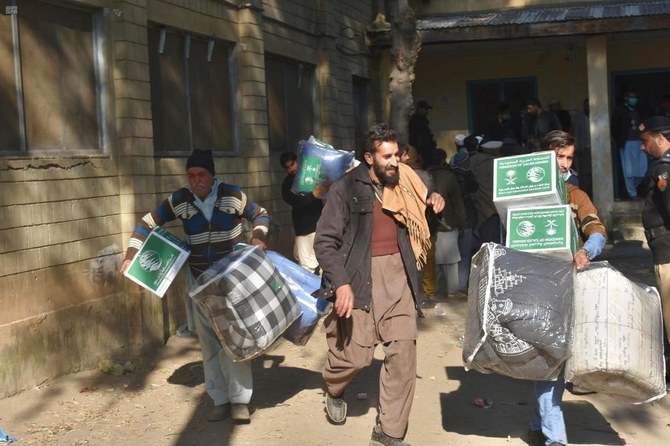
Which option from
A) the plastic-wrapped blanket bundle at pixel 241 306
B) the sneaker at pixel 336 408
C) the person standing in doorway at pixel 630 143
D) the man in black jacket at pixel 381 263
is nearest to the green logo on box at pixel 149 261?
the plastic-wrapped blanket bundle at pixel 241 306

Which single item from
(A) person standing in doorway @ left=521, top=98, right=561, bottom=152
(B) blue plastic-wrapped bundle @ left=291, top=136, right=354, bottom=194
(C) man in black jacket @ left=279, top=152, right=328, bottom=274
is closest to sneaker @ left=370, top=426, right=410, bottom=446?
(B) blue plastic-wrapped bundle @ left=291, top=136, right=354, bottom=194

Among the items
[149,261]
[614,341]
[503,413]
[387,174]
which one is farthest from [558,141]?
[149,261]

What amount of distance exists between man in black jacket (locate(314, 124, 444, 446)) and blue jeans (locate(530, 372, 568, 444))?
2.45ft

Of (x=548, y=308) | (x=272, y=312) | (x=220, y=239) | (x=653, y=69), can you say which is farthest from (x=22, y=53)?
(x=653, y=69)

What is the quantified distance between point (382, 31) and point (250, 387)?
11.3m

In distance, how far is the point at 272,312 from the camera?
19.6 feet

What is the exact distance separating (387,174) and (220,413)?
215 centimetres

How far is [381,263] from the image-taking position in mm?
5711

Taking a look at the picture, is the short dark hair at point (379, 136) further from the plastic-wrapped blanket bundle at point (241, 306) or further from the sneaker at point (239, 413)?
the sneaker at point (239, 413)

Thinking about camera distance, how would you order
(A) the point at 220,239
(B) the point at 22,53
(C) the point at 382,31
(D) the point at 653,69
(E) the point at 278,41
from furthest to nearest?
(D) the point at 653,69 < (C) the point at 382,31 < (E) the point at 278,41 < (B) the point at 22,53 < (A) the point at 220,239

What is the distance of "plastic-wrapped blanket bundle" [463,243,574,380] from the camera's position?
4.84m

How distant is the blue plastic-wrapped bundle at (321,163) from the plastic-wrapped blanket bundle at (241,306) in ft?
6.33

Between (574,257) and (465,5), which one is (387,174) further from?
(465,5)

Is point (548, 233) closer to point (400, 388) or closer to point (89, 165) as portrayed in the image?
point (400, 388)
